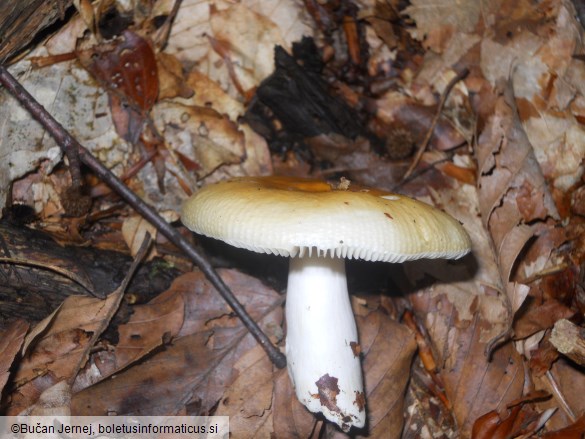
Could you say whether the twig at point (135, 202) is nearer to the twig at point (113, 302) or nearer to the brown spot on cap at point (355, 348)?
the twig at point (113, 302)

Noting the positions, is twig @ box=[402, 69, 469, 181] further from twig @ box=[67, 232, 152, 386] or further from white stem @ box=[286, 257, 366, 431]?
twig @ box=[67, 232, 152, 386]

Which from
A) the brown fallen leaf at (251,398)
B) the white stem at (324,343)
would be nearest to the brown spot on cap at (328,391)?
the white stem at (324,343)

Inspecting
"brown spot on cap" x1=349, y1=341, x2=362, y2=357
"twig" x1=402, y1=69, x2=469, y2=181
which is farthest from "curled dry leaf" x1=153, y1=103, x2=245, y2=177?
"brown spot on cap" x1=349, y1=341, x2=362, y2=357

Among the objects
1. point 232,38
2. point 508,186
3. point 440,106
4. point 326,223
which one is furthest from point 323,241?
point 232,38

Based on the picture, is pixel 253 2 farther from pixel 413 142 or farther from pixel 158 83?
pixel 413 142

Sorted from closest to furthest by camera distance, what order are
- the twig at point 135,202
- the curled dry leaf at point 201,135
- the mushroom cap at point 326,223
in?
the mushroom cap at point 326,223
the twig at point 135,202
the curled dry leaf at point 201,135
